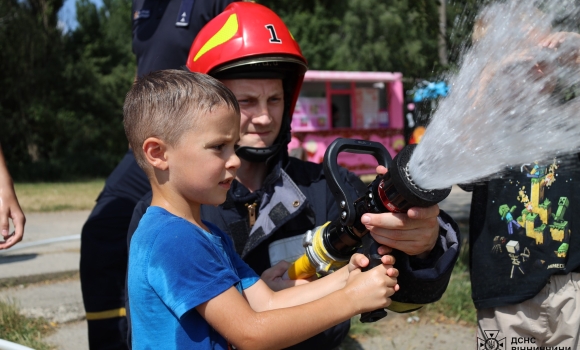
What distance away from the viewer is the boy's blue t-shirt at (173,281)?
1754 mm

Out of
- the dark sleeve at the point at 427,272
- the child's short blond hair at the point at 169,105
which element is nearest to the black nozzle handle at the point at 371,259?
the dark sleeve at the point at 427,272

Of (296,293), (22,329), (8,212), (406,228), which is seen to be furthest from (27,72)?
(406,228)

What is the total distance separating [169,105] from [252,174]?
2.87ft

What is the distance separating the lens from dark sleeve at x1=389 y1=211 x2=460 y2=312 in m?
2.01

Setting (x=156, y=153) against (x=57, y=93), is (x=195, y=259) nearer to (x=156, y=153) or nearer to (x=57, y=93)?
(x=156, y=153)

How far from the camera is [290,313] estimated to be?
181cm

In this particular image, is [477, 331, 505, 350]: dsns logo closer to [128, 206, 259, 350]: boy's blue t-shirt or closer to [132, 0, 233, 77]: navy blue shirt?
[128, 206, 259, 350]: boy's blue t-shirt

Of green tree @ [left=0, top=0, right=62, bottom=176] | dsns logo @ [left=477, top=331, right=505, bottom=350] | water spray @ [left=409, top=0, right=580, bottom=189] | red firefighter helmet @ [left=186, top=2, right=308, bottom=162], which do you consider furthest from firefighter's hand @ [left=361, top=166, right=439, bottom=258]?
green tree @ [left=0, top=0, right=62, bottom=176]

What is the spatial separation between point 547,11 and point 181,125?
1.58m

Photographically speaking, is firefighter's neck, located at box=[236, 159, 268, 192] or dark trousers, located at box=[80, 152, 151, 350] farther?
dark trousers, located at box=[80, 152, 151, 350]

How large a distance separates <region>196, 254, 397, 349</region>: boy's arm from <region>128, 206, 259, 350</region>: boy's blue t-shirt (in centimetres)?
6

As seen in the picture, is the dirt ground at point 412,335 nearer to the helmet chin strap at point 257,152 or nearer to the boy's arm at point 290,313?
the helmet chin strap at point 257,152

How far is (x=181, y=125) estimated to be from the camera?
1897 millimetres

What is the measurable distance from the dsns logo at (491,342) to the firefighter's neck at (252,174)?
57.5 inches
